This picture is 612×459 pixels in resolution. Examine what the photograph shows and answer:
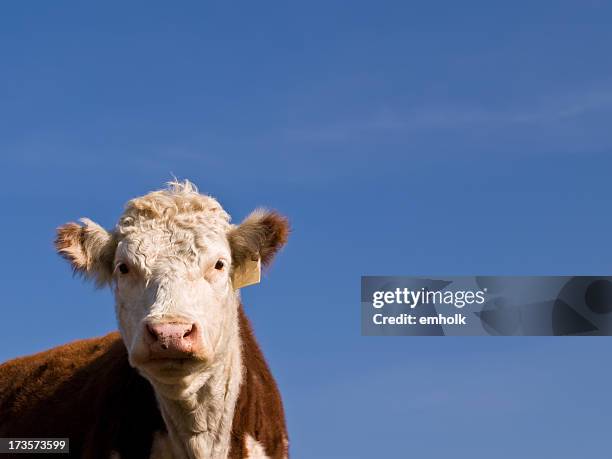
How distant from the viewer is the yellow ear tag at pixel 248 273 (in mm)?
12203

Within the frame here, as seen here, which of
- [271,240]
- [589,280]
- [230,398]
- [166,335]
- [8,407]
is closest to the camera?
[166,335]

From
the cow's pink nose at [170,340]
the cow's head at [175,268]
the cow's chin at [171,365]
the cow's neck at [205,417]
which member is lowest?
the cow's neck at [205,417]

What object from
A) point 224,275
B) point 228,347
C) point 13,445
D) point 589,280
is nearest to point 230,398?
point 228,347

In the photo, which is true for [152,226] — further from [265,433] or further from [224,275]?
[265,433]

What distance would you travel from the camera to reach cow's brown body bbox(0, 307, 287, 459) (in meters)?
11.6

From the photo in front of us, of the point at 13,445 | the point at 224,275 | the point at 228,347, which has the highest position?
the point at 224,275

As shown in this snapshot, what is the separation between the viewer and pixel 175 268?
11.3 m

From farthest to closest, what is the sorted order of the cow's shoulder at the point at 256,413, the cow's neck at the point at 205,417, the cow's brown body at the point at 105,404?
the cow's brown body at the point at 105,404
the cow's shoulder at the point at 256,413
the cow's neck at the point at 205,417

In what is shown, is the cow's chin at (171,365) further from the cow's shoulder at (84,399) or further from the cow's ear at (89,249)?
the cow's ear at (89,249)

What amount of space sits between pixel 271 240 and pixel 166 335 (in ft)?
7.68

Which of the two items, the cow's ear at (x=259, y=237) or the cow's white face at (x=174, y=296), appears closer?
the cow's white face at (x=174, y=296)

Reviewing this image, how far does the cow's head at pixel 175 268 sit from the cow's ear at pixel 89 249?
0.04 feet

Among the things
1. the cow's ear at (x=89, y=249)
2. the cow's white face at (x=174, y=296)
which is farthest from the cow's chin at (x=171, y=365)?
the cow's ear at (x=89, y=249)

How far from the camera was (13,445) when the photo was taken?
13445 mm
